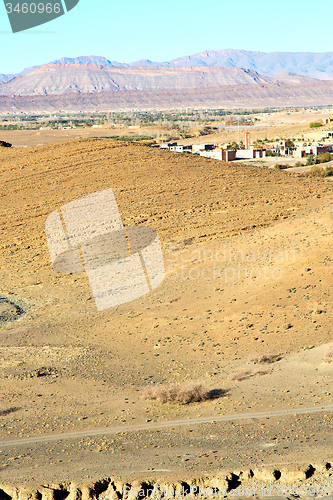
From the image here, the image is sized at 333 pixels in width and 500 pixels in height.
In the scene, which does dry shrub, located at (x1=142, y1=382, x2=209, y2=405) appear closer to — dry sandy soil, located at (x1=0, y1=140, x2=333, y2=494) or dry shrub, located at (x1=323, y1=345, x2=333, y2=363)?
dry sandy soil, located at (x1=0, y1=140, x2=333, y2=494)

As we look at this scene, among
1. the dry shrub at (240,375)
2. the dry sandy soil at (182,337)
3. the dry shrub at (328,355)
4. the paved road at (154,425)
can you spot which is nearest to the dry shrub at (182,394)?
the dry sandy soil at (182,337)

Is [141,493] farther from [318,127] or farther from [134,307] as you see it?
[318,127]

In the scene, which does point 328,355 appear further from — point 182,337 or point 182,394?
point 182,337

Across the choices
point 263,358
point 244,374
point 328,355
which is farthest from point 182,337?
point 328,355

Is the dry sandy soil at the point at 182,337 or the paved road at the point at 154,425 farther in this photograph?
the paved road at the point at 154,425

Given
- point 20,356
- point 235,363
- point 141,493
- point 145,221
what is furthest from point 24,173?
point 141,493

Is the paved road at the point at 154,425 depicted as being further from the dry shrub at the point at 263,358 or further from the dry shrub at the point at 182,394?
the dry shrub at the point at 263,358

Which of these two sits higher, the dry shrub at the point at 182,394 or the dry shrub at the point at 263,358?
the dry shrub at the point at 182,394

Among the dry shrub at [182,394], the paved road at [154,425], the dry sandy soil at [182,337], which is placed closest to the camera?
the dry sandy soil at [182,337]
